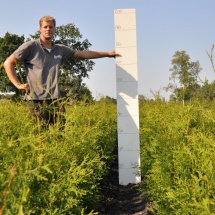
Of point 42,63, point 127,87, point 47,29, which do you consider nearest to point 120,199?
point 127,87

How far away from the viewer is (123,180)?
7090 millimetres

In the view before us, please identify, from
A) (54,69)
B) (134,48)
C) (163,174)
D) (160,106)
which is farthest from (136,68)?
(163,174)

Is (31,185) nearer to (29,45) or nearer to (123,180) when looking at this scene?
(29,45)

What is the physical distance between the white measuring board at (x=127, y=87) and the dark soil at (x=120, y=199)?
382 mm

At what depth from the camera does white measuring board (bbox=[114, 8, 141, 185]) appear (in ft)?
22.7

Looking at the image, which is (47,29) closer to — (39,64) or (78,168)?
(39,64)

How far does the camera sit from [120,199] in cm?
620

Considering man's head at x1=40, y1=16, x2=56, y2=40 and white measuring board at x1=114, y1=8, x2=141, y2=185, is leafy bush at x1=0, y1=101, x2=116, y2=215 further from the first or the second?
white measuring board at x1=114, y1=8, x2=141, y2=185

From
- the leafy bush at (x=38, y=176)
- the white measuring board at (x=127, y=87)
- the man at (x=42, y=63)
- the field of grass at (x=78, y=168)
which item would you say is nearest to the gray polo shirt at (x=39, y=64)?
the man at (x=42, y=63)

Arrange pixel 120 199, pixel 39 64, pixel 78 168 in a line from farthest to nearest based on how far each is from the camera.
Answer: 1. pixel 120 199
2. pixel 39 64
3. pixel 78 168

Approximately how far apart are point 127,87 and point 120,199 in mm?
2034

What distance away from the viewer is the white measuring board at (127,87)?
6914 millimetres

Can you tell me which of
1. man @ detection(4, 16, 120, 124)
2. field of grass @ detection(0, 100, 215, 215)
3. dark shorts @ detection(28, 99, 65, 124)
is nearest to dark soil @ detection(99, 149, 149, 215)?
field of grass @ detection(0, 100, 215, 215)

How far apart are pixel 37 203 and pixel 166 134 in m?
2.46
